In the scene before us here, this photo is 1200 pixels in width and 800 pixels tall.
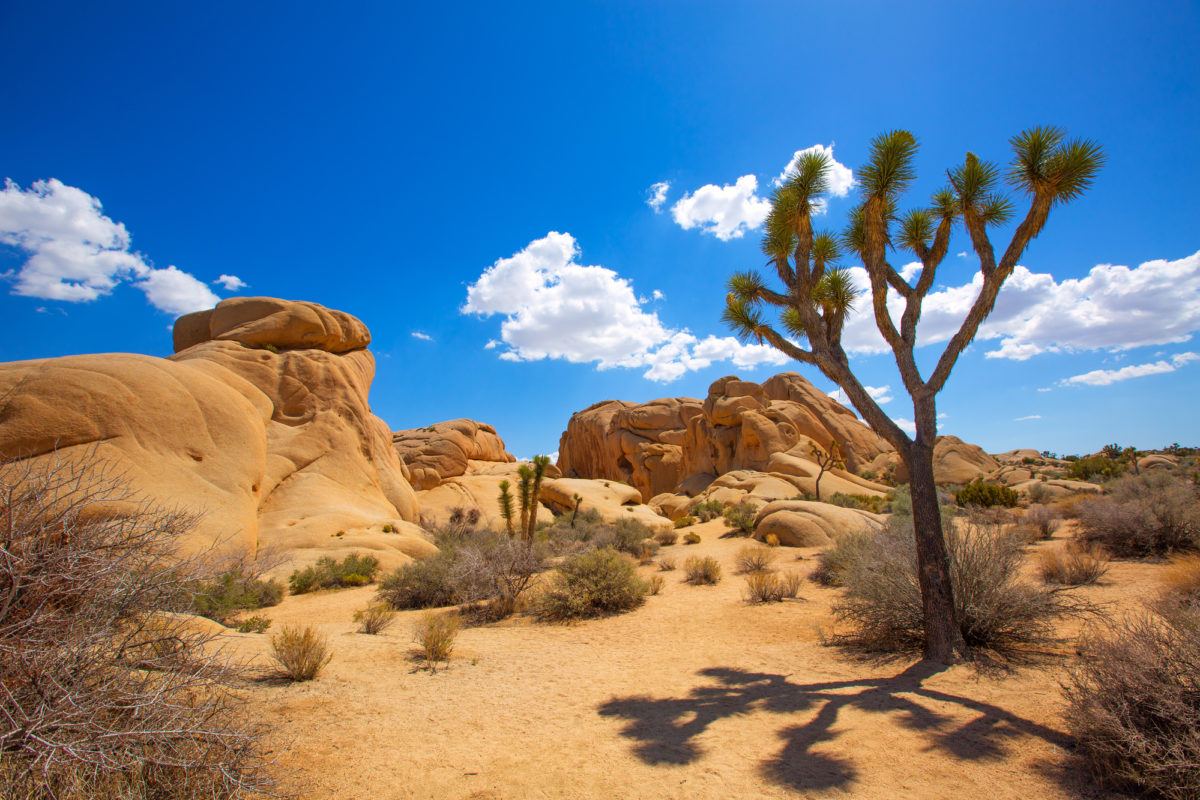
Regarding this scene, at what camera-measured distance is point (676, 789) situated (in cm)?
403

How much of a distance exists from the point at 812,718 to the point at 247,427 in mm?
19115

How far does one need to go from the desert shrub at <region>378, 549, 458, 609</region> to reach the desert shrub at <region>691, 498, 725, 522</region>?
634 inches

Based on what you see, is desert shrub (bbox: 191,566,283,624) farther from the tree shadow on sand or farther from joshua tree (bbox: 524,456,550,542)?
joshua tree (bbox: 524,456,550,542)

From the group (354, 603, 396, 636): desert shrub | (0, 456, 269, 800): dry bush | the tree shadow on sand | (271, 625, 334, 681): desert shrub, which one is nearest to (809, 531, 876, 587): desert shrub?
the tree shadow on sand

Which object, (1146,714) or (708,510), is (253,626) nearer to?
(1146,714)

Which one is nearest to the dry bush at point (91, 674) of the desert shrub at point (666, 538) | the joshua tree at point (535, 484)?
the joshua tree at point (535, 484)

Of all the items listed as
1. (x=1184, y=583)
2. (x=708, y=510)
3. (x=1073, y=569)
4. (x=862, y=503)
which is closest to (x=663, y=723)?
(x=1184, y=583)

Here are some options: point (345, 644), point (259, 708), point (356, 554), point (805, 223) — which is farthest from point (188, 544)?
point (805, 223)

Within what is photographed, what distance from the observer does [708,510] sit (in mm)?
25969

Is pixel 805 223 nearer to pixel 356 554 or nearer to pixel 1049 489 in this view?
pixel 356 554

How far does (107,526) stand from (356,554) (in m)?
13.3

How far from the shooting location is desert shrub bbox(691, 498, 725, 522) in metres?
25.6

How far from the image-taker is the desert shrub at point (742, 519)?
20.2 m

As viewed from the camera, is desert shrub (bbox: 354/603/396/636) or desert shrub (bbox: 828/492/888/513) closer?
desert shrub (bbox: 354/603/396/636)
